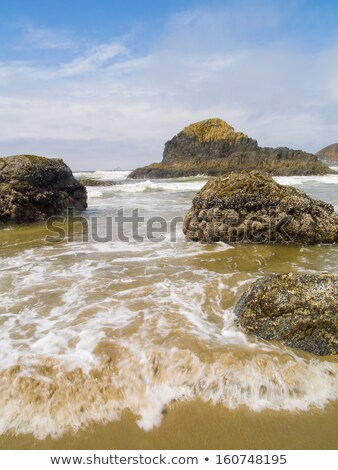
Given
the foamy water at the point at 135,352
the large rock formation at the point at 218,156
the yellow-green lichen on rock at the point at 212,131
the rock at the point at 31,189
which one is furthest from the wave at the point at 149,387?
the yellow-green lichen on rock at the point at 212,131

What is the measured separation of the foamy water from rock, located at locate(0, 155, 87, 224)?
6.04 meters

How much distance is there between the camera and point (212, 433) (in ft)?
6.98

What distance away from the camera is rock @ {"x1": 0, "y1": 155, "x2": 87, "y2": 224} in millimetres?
10586

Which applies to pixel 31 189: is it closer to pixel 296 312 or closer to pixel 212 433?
pixel 296 312

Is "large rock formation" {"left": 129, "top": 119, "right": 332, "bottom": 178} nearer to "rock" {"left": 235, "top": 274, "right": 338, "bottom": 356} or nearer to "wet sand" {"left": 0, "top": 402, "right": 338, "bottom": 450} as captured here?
"rock" {"left": 235, "top": 274, "right": 338, "bottom": 356}

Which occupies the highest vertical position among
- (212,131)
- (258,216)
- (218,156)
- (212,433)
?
(212,131)

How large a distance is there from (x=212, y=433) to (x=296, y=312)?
146 cm

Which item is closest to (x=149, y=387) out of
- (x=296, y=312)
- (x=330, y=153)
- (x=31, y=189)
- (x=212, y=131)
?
(x=296, y=312)

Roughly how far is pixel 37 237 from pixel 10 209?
2.87 metres

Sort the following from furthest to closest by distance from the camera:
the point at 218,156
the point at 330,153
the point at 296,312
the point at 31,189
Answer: the point at 330,153
the point at 218,156
the point at 31,189
the point at 296,312

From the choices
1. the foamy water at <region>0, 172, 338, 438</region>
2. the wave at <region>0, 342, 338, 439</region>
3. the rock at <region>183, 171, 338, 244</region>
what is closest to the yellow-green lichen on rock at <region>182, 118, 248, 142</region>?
the rock at <region>183, 171, 338, 244</region>

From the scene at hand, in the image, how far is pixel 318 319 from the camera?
9.61 ft
